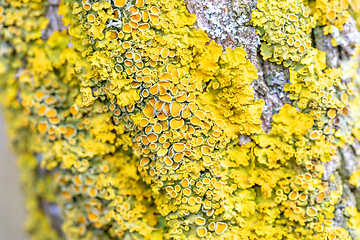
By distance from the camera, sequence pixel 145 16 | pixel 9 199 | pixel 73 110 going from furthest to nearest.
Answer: pixel 9 199
pixel 73 110
pixel 145 16

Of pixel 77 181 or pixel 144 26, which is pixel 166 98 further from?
pixel 77 181

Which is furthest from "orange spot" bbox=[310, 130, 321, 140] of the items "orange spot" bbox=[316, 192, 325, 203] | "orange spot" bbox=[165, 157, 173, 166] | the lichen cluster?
"orange spot" bbox=[165, 157, 173, 166]

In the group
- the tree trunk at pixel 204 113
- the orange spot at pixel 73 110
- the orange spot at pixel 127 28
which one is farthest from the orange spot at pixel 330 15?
the orange spot at pixel 73 110

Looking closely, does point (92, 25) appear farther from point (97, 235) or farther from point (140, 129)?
point (97, 235)

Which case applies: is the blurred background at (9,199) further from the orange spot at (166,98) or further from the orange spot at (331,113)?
the orange spot at (331,113)

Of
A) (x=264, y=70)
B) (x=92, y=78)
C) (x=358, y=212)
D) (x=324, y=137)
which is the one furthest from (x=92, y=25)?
(x=358, y=212)

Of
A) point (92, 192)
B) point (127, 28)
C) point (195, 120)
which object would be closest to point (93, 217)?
point (92, 192)
